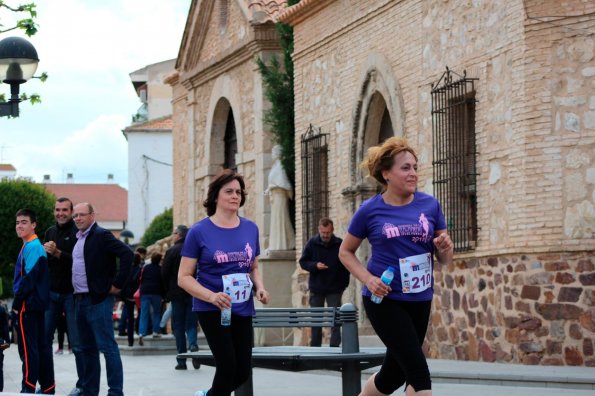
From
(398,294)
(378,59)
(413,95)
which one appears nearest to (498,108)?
(413,95)

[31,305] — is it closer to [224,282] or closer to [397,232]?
[224,282]

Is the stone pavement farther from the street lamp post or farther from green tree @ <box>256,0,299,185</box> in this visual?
green tree @ <box>256,0,299,185</box>

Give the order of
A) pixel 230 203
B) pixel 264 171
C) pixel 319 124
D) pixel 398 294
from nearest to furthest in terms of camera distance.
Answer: pixel 398 294 → pixel 230 203 → pixel 319 124 → pixel 264 171

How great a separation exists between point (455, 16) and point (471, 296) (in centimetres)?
378

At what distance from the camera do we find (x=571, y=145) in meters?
17.8

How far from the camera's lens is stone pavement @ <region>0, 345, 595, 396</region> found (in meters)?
15.0

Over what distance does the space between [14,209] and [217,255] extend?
65.3 meters

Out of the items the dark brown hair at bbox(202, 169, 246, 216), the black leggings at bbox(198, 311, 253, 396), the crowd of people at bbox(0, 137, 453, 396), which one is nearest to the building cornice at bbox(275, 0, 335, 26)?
the crowd of people at bbox(0, 137, 453, 396)

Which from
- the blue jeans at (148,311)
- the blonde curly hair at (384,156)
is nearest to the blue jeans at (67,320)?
the blonde curly hair at (384,156)

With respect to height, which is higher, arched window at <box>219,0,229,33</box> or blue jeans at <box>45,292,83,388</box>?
arched window at <box>219,0,229,33</box>

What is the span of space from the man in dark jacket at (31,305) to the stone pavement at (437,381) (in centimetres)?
131

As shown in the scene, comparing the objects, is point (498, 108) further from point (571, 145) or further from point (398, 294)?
point (398, 294)

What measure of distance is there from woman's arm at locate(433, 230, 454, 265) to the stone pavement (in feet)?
17.0

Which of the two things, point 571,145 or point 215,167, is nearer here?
point 571,145
